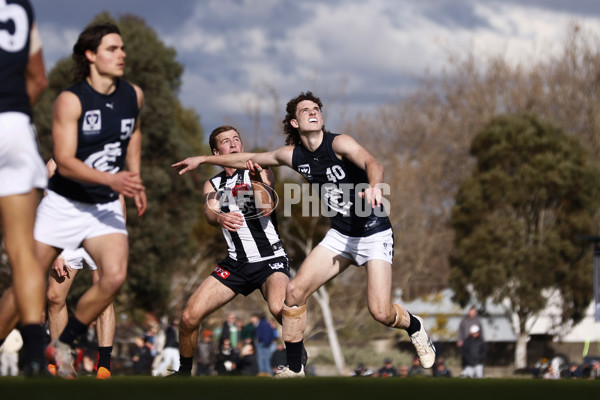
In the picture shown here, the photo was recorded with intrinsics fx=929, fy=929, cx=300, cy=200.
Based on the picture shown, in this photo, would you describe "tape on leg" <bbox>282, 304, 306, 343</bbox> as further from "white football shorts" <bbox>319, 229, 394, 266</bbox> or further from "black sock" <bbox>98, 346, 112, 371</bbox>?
"black sock" <bbox>98, 346, 112, 371</bbox>

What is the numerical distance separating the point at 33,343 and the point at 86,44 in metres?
2.53

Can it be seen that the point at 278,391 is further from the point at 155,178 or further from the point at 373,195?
the point at 155,178

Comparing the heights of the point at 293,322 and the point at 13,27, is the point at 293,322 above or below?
below

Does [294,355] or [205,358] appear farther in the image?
[205,358]

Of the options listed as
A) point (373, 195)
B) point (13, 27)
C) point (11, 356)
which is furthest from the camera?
point (11, 356)

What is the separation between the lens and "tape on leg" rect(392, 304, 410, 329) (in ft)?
31.2

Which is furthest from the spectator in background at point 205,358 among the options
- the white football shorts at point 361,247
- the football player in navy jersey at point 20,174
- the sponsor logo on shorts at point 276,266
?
the football player in navy jersey at point 20,174

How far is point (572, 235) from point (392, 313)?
3465 centimetres

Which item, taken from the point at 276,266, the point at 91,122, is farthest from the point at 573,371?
the point at 91,122

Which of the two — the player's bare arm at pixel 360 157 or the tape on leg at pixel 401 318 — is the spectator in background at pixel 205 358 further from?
the player's bare arm at pixel 360 157

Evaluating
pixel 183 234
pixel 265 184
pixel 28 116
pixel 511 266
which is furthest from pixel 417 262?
pixel 28 116

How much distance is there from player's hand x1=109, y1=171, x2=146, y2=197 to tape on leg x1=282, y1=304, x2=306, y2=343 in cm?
303

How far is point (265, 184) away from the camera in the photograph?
9.94m

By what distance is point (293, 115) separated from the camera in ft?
32.1
